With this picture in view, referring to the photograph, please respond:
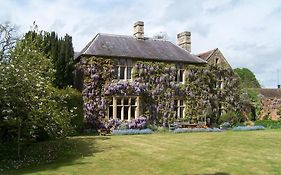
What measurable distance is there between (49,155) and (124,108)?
1391 centimetres

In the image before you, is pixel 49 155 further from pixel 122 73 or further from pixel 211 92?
pixel 211 92

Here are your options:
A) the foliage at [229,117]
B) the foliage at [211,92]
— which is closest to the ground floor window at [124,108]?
the foliage at [211,92]

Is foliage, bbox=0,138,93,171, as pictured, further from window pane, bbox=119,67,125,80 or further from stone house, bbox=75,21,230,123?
window pane, bbox=119,67,125,80

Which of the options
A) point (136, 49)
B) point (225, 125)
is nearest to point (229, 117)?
point (225, 125)

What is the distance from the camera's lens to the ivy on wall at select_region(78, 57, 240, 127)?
89.0 feet

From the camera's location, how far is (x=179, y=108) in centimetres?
3028

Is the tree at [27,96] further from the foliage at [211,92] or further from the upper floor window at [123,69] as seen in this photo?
the foliage at [211,92]

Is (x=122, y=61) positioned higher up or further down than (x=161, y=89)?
higher up

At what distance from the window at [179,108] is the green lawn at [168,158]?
11.7 m

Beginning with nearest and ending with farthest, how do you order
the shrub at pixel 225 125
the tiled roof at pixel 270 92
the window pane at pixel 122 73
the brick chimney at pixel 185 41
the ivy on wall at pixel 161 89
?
the ivy on wall at pixel 161 89
the window pane at pixel 122 73
the shrub at pixel 225 125
the brick chimney at pixel 185 41
the tiled roof at pixel 270 92

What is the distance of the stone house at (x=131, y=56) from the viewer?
27.8 meters

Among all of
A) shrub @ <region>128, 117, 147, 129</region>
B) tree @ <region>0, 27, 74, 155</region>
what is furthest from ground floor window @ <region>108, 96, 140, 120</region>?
tree @ <region>0, 27, 74, 155</region>

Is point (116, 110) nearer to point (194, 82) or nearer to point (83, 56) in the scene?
point (83, 56)

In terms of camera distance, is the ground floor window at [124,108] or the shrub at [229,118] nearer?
the ground floor window at [124,108]
